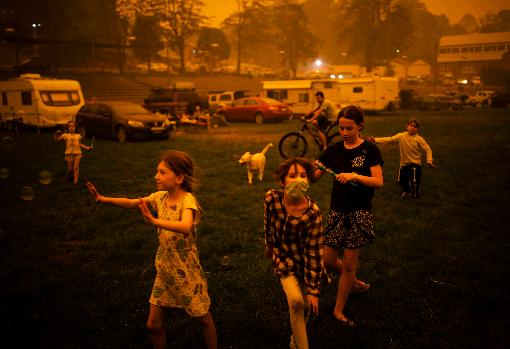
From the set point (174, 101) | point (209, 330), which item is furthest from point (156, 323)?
point (174, 101)

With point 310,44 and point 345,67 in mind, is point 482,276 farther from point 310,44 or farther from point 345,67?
point 345,67

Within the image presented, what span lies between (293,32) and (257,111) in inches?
2091

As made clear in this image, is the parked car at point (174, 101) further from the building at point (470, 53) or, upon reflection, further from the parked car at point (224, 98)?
the building at point (470, 53)

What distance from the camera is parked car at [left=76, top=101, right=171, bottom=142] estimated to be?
17141 mm

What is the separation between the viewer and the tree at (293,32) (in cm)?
7325

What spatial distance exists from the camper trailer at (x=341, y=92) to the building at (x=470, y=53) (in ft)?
176

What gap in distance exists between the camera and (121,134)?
1728cm

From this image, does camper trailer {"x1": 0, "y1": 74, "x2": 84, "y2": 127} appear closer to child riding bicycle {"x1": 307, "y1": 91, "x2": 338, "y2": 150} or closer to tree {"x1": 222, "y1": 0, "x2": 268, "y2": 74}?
child riding bicycle {"x1": 307, "y1": 91, "x2": 338, "y2": 150}

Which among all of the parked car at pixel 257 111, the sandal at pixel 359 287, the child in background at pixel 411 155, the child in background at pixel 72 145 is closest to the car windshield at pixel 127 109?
the parked car at pixel 257 111

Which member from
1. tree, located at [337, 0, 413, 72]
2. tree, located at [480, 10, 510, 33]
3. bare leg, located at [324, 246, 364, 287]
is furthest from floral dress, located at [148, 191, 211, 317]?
tree, located at [480, 10, 510, 33]

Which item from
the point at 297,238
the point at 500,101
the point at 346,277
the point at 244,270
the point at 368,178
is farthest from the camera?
the point at 500,101

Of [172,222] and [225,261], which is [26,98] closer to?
[225,261]

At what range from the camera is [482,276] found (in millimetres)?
4863

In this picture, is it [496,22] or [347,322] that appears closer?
[347,322]
